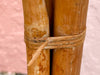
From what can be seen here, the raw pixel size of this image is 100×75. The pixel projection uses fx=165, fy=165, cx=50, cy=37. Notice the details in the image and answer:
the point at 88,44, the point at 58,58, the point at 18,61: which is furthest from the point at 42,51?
the point at 18,61

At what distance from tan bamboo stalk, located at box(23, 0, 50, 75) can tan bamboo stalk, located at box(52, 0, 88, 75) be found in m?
0.02

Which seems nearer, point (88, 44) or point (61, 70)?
point (61, 70)

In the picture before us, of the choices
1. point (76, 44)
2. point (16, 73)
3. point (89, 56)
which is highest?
point (76, 44)

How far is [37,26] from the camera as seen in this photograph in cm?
33

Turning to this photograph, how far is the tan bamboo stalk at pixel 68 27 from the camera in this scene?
0.31 m

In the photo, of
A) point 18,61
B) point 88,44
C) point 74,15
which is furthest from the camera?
point 18,61

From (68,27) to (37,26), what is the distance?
0.20 ft

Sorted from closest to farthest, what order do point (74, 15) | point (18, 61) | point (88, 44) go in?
point (74, 15), point (88, 44), point (18, 61)

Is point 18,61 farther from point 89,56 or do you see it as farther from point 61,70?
point 61,70

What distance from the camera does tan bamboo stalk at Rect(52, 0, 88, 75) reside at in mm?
310

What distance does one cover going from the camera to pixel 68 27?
0.33 m

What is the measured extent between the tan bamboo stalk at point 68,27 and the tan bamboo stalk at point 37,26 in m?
0.02

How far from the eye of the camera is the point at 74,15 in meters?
0.32

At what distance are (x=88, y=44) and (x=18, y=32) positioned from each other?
307mm
